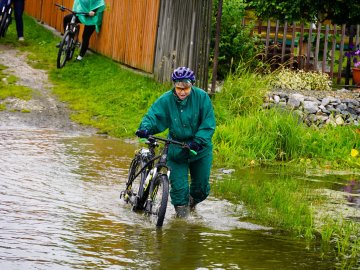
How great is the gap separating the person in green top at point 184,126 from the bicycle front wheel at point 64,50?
31.6ft

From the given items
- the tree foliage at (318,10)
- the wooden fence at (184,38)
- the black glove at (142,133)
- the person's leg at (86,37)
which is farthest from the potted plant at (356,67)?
the black glove at (142,133)

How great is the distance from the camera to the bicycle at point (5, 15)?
69.2 feet

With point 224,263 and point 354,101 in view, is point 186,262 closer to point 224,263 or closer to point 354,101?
point 224,263

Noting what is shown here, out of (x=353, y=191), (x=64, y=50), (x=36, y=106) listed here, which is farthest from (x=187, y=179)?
(x=64, y=50)

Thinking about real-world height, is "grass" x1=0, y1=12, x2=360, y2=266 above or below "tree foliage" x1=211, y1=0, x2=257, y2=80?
below

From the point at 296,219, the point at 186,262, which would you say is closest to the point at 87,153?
the point at 296,219

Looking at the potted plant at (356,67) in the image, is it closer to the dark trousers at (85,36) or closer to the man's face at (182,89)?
the dark trousers at (85,36)

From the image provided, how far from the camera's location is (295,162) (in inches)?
536

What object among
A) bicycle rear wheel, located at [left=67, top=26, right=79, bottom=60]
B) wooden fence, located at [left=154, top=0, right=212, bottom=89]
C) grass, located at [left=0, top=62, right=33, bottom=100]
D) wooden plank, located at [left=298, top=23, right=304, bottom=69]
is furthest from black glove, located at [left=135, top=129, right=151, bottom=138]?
bicycle rear wheel, located at [left=67, top=26, right=79, bottom=60]

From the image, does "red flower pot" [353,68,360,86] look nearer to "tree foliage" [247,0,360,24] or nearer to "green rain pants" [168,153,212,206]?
"tree foliage" [247,0,360,24]

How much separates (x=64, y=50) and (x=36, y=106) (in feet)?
10.3

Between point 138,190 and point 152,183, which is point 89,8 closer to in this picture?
point 138,190

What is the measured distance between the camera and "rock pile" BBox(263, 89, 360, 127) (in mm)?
15195

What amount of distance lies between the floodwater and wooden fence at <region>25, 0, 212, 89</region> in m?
4.24
